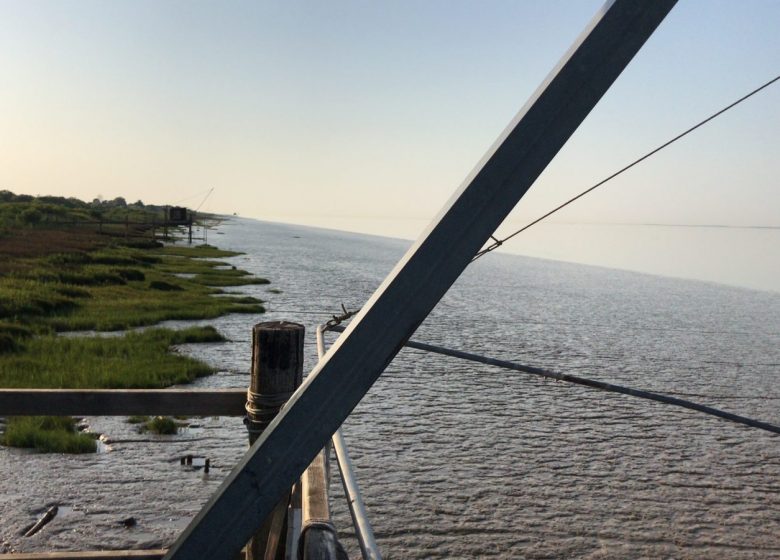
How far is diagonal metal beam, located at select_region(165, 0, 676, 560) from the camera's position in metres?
1.57

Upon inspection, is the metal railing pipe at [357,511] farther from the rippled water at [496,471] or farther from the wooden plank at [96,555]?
the rippled water at [496,471]

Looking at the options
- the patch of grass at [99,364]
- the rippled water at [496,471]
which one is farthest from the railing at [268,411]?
the patch of grass at [99,364]

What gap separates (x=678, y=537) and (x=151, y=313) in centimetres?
2293

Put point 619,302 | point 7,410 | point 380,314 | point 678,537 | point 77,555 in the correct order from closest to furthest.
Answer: point 380,314 < point 77,555 < point 7,410 < point 678,537 < point 619,302

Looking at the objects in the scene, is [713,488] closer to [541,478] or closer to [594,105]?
[541,478]

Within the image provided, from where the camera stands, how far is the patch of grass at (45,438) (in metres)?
12.3

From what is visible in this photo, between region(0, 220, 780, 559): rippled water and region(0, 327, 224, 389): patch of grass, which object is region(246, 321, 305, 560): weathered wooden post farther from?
region(0, 327, 224, 389): patch of grass

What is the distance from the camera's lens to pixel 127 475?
37.4 feet

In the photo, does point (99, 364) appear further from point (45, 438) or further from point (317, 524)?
point (317, 524)

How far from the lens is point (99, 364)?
57.2 ft

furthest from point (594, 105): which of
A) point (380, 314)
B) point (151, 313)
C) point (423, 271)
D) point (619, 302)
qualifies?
point (619, 302)

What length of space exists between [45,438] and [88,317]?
44.8ft

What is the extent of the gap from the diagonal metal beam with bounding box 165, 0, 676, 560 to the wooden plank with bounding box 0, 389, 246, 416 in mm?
3052

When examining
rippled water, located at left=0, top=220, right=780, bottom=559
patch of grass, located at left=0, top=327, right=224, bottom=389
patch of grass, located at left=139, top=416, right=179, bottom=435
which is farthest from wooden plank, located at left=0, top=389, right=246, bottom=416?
patch of grass, located at left=0, top=327, right=224, bottom=389
